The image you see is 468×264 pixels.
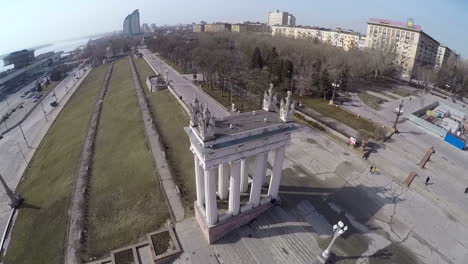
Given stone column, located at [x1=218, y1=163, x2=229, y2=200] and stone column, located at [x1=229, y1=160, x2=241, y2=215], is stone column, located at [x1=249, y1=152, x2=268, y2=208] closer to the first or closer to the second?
stone column, located at [x1=229, y1=160, x2=241, y2=215]

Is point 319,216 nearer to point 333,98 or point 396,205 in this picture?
point 396,205

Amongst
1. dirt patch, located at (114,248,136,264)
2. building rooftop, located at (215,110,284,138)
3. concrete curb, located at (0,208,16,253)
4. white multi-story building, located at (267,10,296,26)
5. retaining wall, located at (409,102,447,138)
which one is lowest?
concrete curb, located at (0,208,16,253)

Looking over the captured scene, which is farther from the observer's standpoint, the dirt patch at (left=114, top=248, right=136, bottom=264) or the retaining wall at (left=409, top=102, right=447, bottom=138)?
the retaining wall at (left=409, top=102, right=447, bottom=138)

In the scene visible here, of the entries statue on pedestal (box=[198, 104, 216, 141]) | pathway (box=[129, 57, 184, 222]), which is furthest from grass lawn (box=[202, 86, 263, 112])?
statue on pedestal (box=[198, 104, 216, 141])

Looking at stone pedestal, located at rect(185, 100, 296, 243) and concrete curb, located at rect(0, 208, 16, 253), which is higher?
stone pedestal, located at rect(185, 100, 296, 243)

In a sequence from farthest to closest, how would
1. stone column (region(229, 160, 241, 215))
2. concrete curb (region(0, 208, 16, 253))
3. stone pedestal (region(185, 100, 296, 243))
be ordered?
concrete curb (region(0, 208, 16, 253)) < stone column (region(229, 160, 241, 215)) < stone pedestal (region(185, 100, 296, 243))

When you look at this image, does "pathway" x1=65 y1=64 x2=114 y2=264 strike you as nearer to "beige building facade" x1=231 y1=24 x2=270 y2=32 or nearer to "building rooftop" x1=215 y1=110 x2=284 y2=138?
"building rooftop" x1=215 y1=110 x2=284 y2=138

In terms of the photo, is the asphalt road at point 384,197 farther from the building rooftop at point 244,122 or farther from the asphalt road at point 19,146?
the asphalt road at point 19,146

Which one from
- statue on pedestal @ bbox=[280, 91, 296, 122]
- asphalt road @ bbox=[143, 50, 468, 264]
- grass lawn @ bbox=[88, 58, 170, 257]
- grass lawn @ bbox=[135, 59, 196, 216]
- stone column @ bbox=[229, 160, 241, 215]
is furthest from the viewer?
grass lawn @ bbox=[135, 59, 196, 216]
